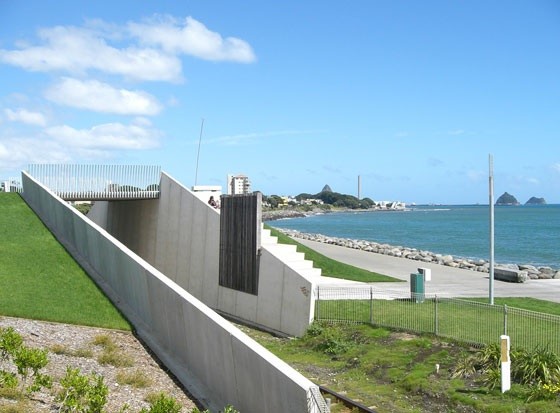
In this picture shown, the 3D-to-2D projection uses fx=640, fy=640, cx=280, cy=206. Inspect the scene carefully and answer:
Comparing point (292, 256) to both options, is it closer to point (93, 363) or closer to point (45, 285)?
point (45, 285)

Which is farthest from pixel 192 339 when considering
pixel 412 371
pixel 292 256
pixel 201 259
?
pixel 201 259

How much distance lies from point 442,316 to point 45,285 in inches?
438

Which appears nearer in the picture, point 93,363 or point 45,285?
point 93,363

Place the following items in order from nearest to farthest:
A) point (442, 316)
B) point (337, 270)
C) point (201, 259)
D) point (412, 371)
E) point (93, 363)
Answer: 1. point (93, 363)
2. point (412, 371)
3. point (442, 316)
4. point (201, 259)
5. point (337, 270)

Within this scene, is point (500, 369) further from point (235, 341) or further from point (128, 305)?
point (128, 305)

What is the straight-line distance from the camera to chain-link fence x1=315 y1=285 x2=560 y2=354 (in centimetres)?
1488

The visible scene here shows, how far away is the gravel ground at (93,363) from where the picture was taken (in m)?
10.5

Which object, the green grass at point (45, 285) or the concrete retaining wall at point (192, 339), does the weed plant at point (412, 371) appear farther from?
the green grass at point (45, 285)

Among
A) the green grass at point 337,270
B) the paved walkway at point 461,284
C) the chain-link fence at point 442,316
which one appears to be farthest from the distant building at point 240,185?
the chain-link fence at point 442,316

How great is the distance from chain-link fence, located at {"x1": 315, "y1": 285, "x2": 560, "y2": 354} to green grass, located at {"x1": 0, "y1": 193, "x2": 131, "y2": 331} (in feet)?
22.2

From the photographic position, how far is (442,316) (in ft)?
59.3

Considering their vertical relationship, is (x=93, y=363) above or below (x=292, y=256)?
below

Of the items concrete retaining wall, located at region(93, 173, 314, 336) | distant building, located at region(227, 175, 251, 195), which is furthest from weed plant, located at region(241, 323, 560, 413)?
distant building, located at region(227, 175, 251, 195)

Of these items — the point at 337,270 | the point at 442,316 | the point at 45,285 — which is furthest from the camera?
the point at 337,270
